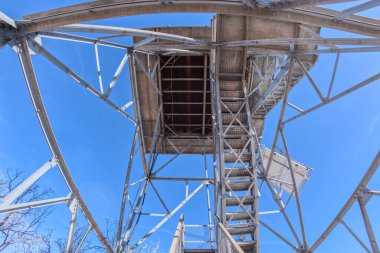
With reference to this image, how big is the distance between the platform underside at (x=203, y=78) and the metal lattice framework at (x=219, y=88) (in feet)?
0.20

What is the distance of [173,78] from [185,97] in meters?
1.57

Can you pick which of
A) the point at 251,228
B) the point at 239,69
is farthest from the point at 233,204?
the point at 239,69

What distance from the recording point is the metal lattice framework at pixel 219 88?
5285 millimetres

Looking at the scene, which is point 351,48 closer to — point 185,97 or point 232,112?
point 232,112

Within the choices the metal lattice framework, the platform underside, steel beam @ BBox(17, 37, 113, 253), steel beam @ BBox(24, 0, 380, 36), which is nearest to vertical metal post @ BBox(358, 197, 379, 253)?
the metal lattice framework

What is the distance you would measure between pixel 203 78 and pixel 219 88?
2528mm

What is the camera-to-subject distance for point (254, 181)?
32.9ft

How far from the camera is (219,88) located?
12.1 m

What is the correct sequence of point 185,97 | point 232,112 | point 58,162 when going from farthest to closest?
1. point 185,97
2. point 232,112
3. point 58,162

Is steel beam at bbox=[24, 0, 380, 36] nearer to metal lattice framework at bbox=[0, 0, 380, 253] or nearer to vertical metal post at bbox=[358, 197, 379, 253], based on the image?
metal lattice framework at bbox=[0, 0, 380, 253]

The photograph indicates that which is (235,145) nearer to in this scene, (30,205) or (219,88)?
(219,88)

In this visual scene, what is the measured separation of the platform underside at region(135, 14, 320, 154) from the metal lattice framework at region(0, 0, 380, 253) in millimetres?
61

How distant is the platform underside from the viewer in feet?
35.1

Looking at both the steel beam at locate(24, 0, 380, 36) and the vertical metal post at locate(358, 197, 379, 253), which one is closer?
the steel beam at locate(24, 0, 380, 36)
